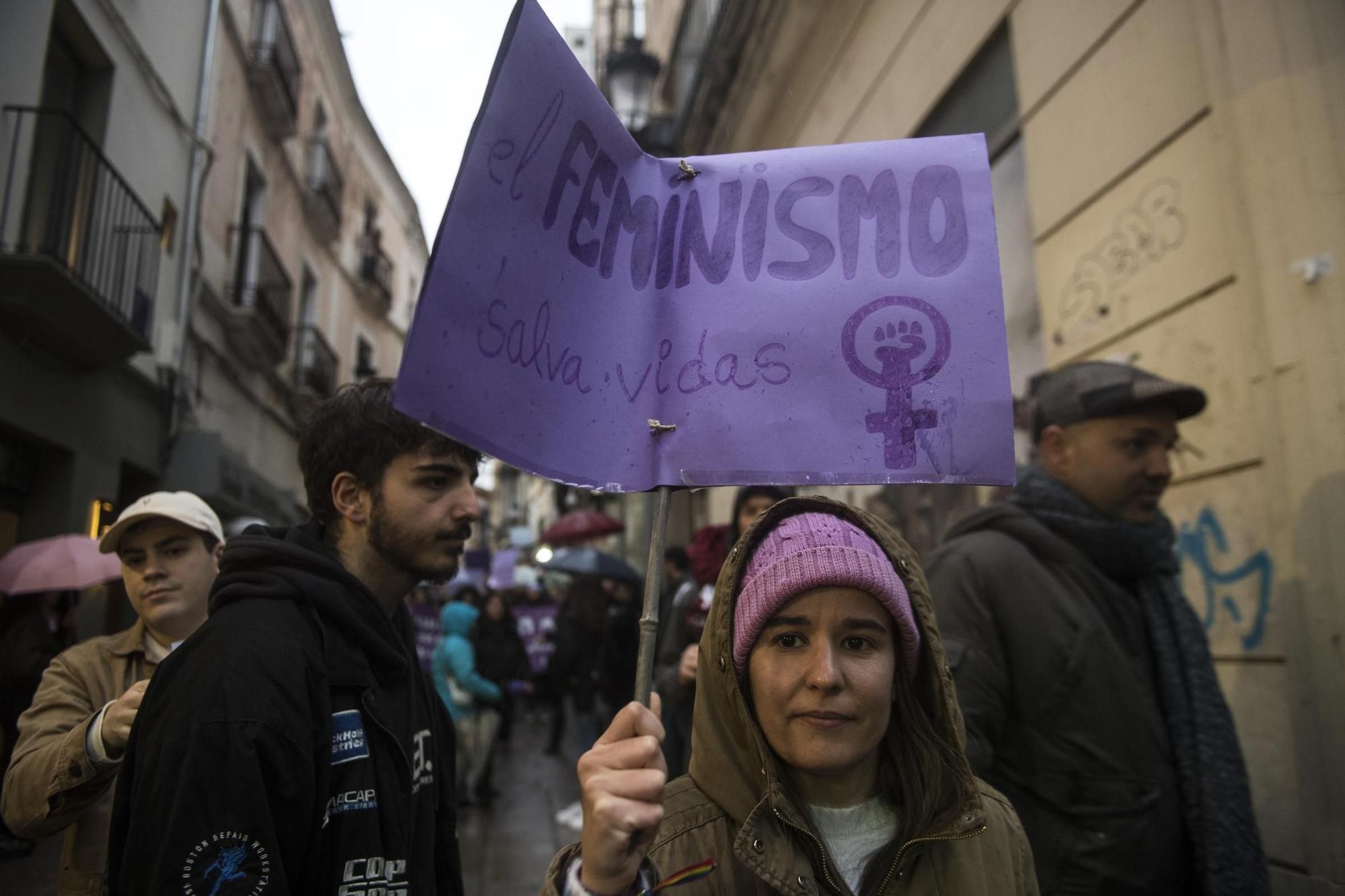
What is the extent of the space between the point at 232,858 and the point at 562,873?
0.55 metres

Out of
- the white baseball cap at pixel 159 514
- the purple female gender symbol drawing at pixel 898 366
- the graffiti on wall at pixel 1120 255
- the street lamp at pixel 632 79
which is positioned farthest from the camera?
the street lamp at pixel 632 79

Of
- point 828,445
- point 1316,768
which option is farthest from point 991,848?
point 1316,768

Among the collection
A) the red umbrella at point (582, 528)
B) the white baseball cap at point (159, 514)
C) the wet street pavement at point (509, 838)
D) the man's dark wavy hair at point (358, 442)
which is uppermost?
the red umbrella at point (582, 528)

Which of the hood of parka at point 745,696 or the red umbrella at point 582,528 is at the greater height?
the red umbrella at point 582,528

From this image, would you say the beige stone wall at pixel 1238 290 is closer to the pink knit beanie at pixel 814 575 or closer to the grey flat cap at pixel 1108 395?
the grey flat cap at pixel 1108 395

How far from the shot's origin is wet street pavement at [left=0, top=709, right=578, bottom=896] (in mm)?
4695

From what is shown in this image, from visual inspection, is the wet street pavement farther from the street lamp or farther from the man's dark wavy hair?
the street lamp

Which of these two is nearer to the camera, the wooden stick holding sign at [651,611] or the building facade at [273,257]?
the wooden stick holding sign at [651,611]

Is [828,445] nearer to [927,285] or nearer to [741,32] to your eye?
[927,285]

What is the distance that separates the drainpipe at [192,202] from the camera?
10.0m

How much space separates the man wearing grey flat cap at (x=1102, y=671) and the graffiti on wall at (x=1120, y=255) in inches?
56.8

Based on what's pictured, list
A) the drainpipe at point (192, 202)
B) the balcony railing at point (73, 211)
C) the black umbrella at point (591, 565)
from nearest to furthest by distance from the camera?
the balcony railing at point (73, 211)
the black umbrella at point (591, 565)
the drainpipe at point (192, 202)

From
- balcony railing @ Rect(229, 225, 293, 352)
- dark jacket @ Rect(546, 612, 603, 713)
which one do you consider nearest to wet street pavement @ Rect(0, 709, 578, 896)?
dark jacket @ Rect(546, 612, 603, 713)

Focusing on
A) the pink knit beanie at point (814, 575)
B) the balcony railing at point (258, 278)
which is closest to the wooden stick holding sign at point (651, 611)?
the pink knit beanie at point (814, 575)
